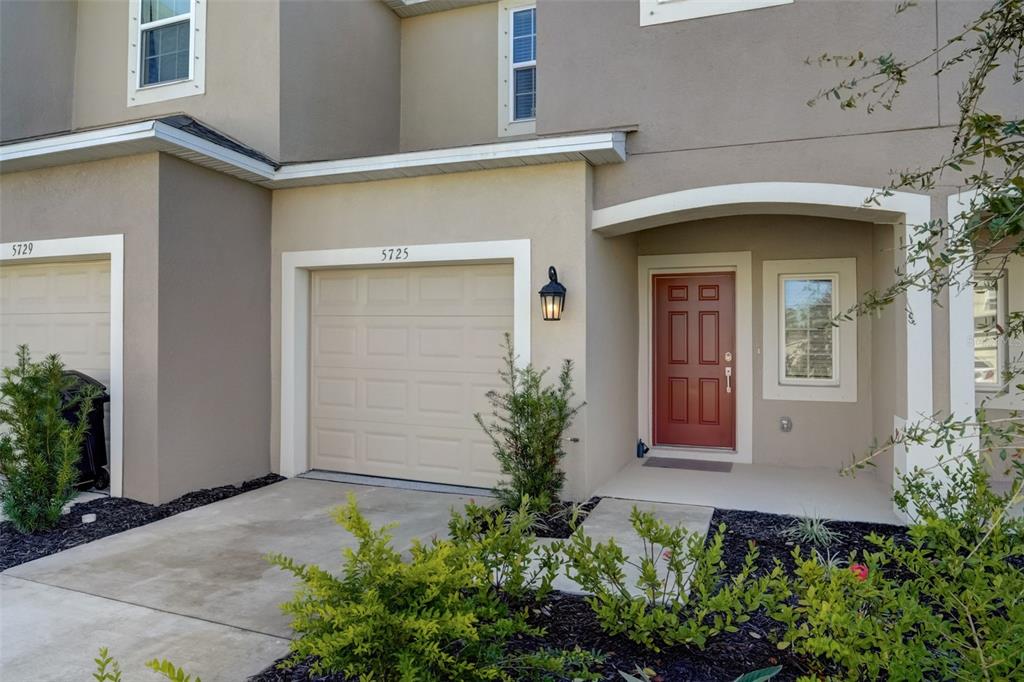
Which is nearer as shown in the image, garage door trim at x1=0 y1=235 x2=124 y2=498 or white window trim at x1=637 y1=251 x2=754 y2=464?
garage door trim at x1=0 y1=235 x2=124 y2=498

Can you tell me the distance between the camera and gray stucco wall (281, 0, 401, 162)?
707 centimetres

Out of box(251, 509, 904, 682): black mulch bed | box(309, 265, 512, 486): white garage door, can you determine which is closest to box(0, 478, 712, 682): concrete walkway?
box(251, 509, 904, 682): black mulch bed

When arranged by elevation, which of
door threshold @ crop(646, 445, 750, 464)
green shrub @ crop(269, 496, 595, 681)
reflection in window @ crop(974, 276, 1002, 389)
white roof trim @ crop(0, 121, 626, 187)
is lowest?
door threshold @ crop(646, 445, 750, 464)

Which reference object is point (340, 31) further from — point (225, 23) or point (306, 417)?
point (306, 417)

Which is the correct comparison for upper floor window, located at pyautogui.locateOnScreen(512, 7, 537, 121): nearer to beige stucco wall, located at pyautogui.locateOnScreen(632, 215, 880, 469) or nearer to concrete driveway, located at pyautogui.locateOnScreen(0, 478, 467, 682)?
beige stucco wall, located at pyautogui.locateOnScreen(632, 215, 880, 469)

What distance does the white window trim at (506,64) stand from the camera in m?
8.34

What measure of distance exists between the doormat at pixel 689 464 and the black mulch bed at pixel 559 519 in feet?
5.44

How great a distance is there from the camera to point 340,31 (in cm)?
780

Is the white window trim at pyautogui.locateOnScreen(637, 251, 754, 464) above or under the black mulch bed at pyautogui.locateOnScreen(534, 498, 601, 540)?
above

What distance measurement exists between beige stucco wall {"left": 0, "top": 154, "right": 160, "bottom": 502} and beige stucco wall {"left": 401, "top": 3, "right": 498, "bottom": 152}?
392 centimetres

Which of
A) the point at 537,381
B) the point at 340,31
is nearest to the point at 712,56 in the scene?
the point at 537,381

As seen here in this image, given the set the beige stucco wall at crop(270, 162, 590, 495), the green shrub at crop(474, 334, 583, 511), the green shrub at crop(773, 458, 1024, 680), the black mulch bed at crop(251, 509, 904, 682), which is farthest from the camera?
the beige stucco wall at crop(270, 162, 590, 495)

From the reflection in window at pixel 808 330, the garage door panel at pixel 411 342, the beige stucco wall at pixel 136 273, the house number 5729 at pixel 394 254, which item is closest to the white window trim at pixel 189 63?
the beige stucco wall at pixel 136 273

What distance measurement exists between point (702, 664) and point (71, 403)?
17.3ft
